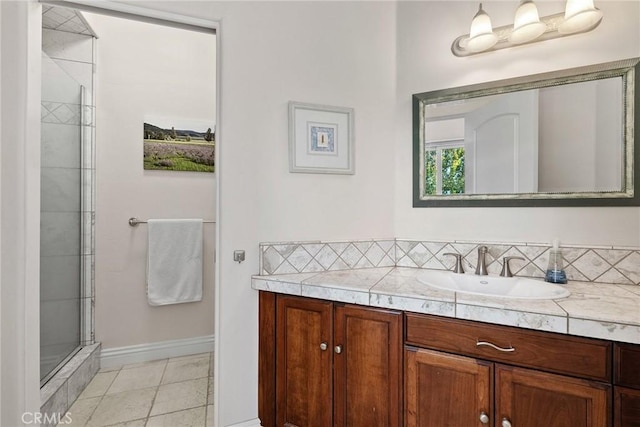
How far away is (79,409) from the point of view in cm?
194

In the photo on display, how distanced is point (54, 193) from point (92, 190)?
39cm

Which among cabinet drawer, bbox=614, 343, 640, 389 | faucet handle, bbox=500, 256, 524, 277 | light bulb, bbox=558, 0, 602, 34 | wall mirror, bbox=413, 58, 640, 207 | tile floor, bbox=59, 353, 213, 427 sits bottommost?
tile floor, bbox=59, 353, 213, 427

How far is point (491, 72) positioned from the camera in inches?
71.7

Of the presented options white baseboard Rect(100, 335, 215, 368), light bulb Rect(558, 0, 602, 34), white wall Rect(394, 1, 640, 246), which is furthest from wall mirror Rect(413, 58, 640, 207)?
white baseboard Rect(100, 335, 215, 368)

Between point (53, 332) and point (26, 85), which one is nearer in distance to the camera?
point (26, 85)

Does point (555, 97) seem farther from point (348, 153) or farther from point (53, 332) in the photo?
point (53, 332)

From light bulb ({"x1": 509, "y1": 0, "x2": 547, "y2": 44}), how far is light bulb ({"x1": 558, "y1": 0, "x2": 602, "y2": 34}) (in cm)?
10

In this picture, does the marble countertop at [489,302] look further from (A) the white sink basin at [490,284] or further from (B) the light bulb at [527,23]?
(B) the light bulb at [527,23]

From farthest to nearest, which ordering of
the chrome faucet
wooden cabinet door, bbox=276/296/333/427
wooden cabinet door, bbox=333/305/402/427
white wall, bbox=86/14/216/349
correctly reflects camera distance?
white wall, bbox=86/14/216/349, the chrome faucet, wooden cabinet door, bbox=276/296/333/427, wooden cabinet door, bbox=333/305/402/427

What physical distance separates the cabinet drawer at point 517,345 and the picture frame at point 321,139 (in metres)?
0.96

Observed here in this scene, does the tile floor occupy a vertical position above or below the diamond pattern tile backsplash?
below

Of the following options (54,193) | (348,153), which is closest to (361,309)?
(348,153)

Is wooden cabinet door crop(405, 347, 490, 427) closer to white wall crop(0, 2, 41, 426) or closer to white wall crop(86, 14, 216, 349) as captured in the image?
white wall crop(0, 2, 41, 426)

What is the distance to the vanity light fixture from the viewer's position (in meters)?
1.54
